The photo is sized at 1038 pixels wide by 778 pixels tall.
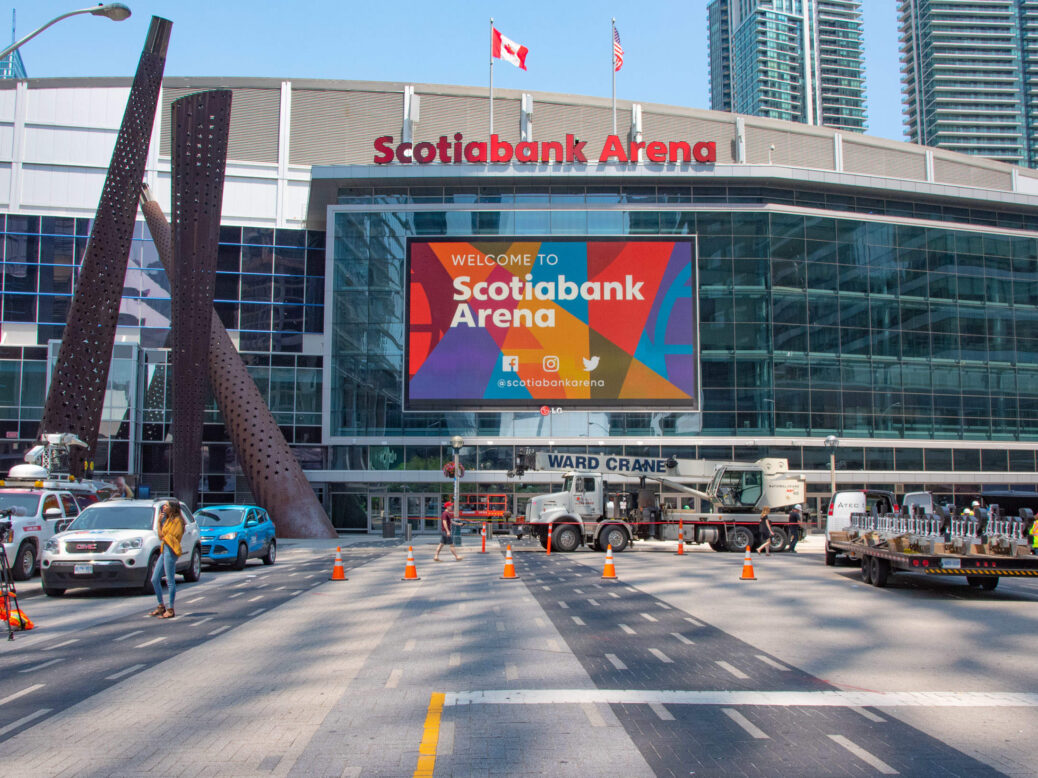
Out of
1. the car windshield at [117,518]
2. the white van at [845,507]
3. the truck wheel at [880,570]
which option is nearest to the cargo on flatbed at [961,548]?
the truck wheel at [880,570]

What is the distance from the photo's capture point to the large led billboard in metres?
47.8

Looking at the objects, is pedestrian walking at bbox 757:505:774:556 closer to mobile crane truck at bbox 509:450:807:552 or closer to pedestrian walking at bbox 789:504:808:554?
mobile crane truck at bbox 509:450:807:552

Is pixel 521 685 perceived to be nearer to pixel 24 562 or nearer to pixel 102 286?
pixel 24 562

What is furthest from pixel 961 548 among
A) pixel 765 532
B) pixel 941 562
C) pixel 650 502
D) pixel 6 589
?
pixel 650 502

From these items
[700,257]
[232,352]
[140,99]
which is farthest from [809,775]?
[700,257]

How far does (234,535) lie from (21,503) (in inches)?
230

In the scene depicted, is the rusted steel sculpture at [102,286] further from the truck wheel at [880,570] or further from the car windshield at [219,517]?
the truck wheel at [880,570]

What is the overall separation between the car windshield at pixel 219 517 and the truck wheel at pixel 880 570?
16090 millimetres

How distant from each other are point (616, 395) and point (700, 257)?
30.1 ft

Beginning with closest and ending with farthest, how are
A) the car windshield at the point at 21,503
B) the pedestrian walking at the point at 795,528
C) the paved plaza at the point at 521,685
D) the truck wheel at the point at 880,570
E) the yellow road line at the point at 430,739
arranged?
the yellow road line at the point at 430,739 < the paved plaza at the point at 521,685 < the car windshield at the point at 21,503 < the truck wheel at the point at 880,570 < the pedestrian walking at the point at 795,528

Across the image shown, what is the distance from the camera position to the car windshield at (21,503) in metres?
18.8

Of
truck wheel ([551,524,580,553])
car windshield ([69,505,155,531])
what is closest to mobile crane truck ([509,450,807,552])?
truck wheel ([551,524,580,553])

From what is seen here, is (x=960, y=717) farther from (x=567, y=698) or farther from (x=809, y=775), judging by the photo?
(x=567, y=698)

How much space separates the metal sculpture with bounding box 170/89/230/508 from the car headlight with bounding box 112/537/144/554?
19.9 metres
